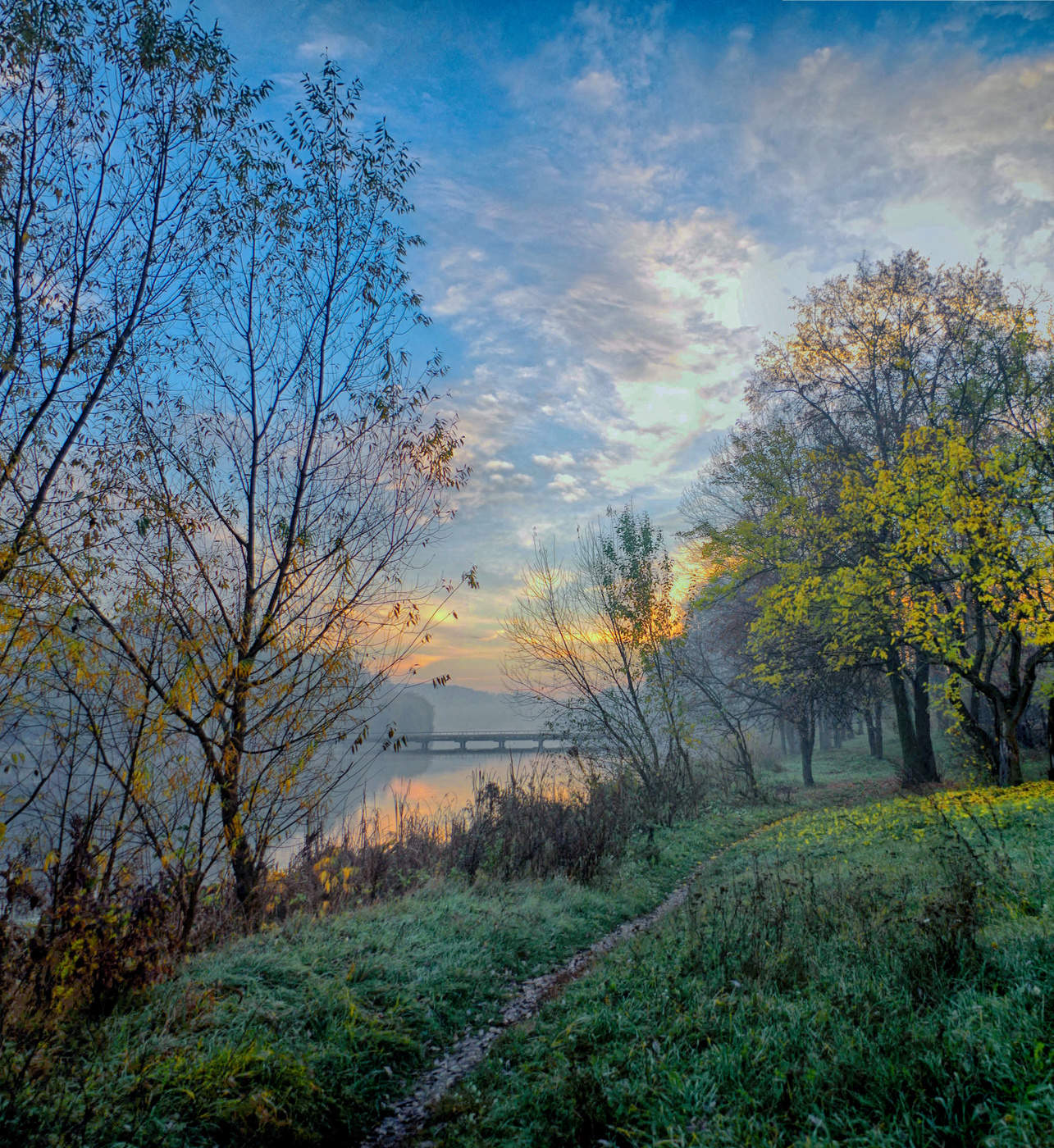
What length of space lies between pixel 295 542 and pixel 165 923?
3739 mm

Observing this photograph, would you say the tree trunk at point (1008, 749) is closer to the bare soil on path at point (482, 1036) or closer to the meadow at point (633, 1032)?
the meadow at point (633, 1032)

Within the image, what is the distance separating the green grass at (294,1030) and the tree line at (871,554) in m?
8.91

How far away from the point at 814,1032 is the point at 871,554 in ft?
39.4

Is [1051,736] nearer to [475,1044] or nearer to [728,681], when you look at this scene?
[728,681]

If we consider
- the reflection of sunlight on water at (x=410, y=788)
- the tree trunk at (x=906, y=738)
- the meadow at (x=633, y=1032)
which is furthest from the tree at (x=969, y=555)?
the reflection of sunlight on water at (x=410, y=788)

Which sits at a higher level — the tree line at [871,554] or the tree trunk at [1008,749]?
the tree line at [871,554]

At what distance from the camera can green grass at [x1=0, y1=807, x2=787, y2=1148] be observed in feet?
10.6

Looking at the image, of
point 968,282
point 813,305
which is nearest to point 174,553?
point 813,305

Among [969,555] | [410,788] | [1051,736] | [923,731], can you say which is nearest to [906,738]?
[923,731]

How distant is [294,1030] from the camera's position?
4.21m

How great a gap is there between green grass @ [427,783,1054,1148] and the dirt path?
23 cm

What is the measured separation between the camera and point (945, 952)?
13.2 ft

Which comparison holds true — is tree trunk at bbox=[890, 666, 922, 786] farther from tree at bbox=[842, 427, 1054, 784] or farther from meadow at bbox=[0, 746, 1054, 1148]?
meadow at bbox=[0, 746, 1054, 1148]

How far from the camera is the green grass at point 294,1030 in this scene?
3.24m
